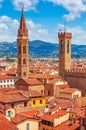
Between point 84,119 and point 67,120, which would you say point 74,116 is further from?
point 84,119

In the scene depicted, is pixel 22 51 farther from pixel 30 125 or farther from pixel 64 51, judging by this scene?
pixel 30 125

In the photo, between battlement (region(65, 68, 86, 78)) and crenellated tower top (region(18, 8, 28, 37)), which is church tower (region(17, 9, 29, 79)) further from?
battlement (region(65, 68, 86, 78))

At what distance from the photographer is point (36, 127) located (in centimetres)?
3400

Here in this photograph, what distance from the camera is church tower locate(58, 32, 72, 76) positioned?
72.8m

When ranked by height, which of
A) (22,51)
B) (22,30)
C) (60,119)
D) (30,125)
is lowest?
(30,125)

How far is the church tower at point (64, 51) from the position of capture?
72812 millimetres

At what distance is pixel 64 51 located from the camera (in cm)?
7394

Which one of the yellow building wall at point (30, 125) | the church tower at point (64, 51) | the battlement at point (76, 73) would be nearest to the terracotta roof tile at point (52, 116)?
the yellow building wall at point (30, 125)

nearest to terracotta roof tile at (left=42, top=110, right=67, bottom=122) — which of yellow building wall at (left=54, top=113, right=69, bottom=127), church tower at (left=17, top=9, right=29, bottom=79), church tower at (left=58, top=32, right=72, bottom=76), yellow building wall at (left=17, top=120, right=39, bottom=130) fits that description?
yellow building wall at (left=54, top=113, right=69, bottom=127)

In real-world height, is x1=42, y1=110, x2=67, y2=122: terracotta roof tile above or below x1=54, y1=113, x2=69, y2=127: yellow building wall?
above

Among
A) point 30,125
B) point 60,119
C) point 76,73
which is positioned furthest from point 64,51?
point 30,125

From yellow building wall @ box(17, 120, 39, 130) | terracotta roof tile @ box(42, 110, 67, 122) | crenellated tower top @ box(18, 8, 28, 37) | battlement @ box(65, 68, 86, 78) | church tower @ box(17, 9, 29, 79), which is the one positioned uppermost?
crenellated tower top @ box(18, 8, 28, 37)

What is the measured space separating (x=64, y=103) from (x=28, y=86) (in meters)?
11.4

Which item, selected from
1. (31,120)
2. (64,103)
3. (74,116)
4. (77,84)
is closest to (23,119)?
(31,120)
